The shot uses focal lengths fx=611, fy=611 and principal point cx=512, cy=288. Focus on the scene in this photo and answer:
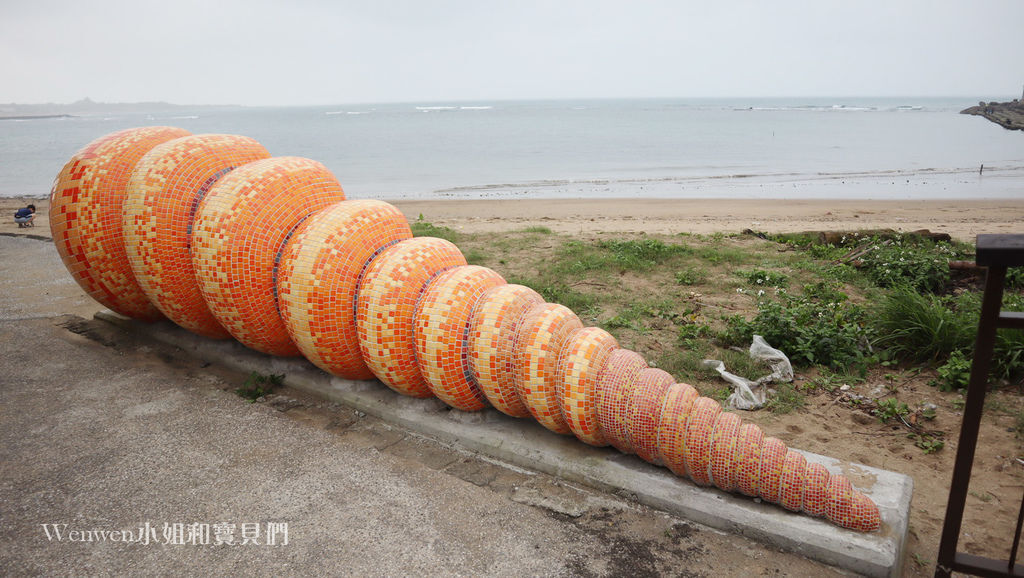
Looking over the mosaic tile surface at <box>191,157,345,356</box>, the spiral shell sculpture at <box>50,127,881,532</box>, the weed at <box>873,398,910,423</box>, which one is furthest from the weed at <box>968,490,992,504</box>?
the mosaic tile surface at <box>191,157,345,356</box>

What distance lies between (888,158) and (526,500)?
124 feet

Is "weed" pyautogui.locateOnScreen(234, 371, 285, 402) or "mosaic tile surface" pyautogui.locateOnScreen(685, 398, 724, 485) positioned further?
"weed" pyautogui.locateOnScreen(234, 371, 285, 402)

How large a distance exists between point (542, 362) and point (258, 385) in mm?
2787

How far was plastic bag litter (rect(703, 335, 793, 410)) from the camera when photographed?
5094mm

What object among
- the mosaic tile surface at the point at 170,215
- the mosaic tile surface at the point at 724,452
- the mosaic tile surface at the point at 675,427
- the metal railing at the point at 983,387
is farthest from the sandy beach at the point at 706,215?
the metal railing at the point at 983,387

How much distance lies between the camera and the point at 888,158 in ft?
112

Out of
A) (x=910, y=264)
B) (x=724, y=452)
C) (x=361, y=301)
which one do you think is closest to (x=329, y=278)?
(x=361, y=301)

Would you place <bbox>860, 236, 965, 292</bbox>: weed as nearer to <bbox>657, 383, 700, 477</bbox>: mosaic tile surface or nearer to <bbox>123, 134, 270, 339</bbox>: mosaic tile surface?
<bbox>657, 383, 700, 477</bbox>: mosaic tile surface

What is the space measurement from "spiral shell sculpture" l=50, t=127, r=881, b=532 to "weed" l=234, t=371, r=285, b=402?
0.23m

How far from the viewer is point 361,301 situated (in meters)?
4.56

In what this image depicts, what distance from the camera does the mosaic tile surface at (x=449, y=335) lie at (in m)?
4.27

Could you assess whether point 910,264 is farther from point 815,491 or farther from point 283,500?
point 283,500

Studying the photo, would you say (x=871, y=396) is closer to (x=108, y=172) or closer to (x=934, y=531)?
(x=934, y=531)

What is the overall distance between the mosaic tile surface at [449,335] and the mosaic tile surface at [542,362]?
1.37 feet
